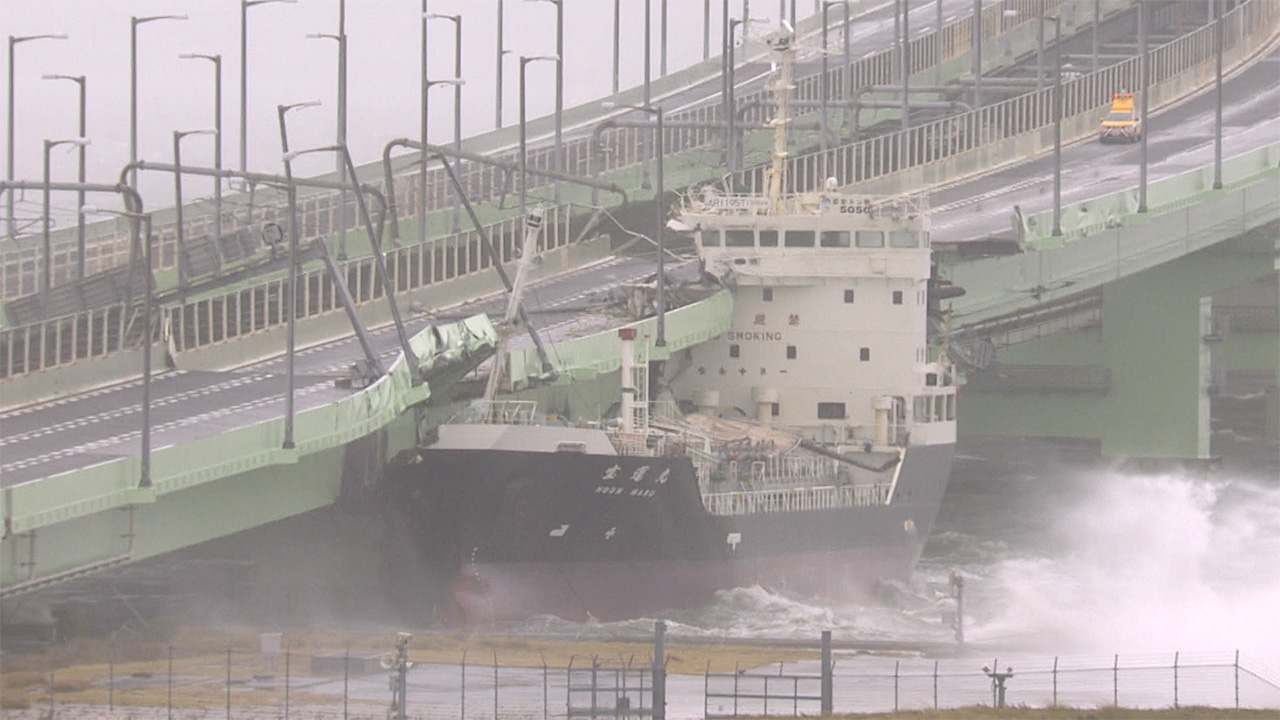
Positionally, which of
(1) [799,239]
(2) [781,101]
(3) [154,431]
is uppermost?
(2) [781,101]

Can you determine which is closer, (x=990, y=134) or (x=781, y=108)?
(x=781, y=108)

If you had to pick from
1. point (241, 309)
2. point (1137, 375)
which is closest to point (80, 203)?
point (241, 309)

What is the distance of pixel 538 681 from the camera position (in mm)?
74500

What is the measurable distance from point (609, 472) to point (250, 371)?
1101 centimetres

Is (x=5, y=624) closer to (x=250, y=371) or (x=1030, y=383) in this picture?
(x=250, y=371)

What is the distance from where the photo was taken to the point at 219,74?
122 meters

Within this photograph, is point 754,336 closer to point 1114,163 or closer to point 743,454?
point 743,454

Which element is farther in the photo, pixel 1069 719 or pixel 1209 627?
pixel 1209 627

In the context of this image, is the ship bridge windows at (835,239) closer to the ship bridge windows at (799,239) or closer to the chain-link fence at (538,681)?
the ship bridge windows at (799,239)

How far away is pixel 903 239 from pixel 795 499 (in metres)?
9.64

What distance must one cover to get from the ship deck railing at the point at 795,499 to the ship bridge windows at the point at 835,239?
738cm

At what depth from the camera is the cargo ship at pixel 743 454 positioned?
3558 inches

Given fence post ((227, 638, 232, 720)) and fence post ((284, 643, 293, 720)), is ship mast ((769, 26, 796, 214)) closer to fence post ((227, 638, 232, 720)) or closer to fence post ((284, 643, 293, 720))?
fence post ((284, 643, 293, 720))

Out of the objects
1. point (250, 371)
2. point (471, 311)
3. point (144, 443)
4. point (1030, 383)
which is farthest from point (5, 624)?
point (1030, 383)
